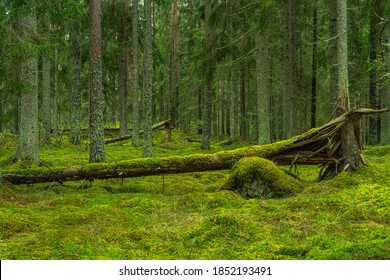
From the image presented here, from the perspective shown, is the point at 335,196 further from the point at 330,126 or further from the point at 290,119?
the point at 290,119

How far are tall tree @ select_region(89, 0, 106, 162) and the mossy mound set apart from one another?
4.40m

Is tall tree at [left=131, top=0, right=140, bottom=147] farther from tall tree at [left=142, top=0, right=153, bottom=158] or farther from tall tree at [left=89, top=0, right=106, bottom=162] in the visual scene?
tall tree at [left=89, top=0, right=106, bottom=162]

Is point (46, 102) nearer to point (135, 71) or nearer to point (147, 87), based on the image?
point (135, 71)

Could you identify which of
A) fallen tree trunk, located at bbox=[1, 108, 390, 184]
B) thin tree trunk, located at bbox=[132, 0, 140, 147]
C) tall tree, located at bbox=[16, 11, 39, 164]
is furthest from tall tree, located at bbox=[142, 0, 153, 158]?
thin tree trunk, located at bbox=[132, 0, 140, 147]

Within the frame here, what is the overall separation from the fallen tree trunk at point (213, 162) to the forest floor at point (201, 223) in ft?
1.32

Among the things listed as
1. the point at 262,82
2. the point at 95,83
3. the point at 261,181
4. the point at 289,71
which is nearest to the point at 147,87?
the point at 95,83

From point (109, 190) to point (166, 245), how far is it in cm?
417

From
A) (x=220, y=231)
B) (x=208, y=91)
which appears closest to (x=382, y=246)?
(x=220, y=231)

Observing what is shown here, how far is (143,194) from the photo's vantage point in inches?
299

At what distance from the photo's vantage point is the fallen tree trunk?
750cm

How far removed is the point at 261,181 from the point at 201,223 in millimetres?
2329

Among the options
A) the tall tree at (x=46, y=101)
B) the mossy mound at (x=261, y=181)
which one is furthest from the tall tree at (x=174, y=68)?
the mossy mound at (x=261, y=181)

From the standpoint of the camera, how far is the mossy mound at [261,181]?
6719 mm

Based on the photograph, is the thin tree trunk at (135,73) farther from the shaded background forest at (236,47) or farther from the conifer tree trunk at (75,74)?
the conifer tree trunk at (75,74)
